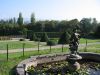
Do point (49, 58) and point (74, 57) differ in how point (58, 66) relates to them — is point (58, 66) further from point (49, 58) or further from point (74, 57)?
point (49, 58)

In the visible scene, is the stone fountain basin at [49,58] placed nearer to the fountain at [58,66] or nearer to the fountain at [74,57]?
the fountain at [58,66]

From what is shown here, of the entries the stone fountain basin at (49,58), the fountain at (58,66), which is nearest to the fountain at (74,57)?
the fountain at (58,66)

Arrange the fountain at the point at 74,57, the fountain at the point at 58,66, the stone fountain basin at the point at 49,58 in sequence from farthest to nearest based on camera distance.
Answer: the stone fountain basin at the point at 49,58 → the fountain at the point at 74,57 → the fountain at the point at 58,66

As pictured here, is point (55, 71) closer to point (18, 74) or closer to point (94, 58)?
point (18, 74)

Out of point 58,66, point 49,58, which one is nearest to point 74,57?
point 58,66

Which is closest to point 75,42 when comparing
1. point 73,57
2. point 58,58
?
point 73,57

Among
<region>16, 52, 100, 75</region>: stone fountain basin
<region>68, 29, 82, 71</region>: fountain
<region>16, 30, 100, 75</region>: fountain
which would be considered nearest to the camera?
<region>16, 30, 100, 75</region>: fountain

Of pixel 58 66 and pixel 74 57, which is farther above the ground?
pixel 74 57

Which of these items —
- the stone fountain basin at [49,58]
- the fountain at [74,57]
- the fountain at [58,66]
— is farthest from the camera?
the stone fountain basin at [49,58]

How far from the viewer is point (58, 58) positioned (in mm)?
18641

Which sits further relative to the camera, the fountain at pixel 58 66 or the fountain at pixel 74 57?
the fountain at pixel 74 57

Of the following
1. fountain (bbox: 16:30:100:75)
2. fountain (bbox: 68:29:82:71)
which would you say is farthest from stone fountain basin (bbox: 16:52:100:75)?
fountain (bbox: 68:29:82:71)

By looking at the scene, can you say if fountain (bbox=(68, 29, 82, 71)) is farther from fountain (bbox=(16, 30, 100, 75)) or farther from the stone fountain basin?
Answer: the stone fountain basin

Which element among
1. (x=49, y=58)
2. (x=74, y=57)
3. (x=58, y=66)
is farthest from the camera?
(x=49, y=58)
